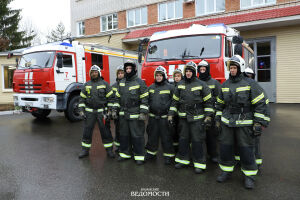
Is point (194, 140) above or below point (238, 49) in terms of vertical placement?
below

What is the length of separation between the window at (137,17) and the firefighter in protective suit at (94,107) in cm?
1306

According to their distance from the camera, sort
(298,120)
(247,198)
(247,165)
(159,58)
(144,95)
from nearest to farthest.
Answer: (247,198) < (247,165) < (144,95) < (159,58) < (298,120)

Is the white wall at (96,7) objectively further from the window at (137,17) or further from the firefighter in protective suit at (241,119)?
the firefighter in protective suit at (241,119)

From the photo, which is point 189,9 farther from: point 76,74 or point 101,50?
point 76,74

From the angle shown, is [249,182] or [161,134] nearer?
[249,182]

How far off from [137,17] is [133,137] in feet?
Result: 47.4

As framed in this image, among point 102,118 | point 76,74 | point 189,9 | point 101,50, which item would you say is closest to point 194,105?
point 102,118

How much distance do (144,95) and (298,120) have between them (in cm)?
635

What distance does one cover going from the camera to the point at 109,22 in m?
18.7

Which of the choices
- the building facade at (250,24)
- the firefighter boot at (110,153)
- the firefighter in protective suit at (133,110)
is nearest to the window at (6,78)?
the building facade at (250,24)

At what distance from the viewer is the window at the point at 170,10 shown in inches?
613

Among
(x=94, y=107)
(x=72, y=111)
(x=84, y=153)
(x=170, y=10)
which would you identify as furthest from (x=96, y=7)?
(x=84, y=153)

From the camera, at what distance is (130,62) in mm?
4449

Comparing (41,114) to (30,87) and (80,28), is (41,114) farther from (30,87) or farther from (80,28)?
(80,28)
